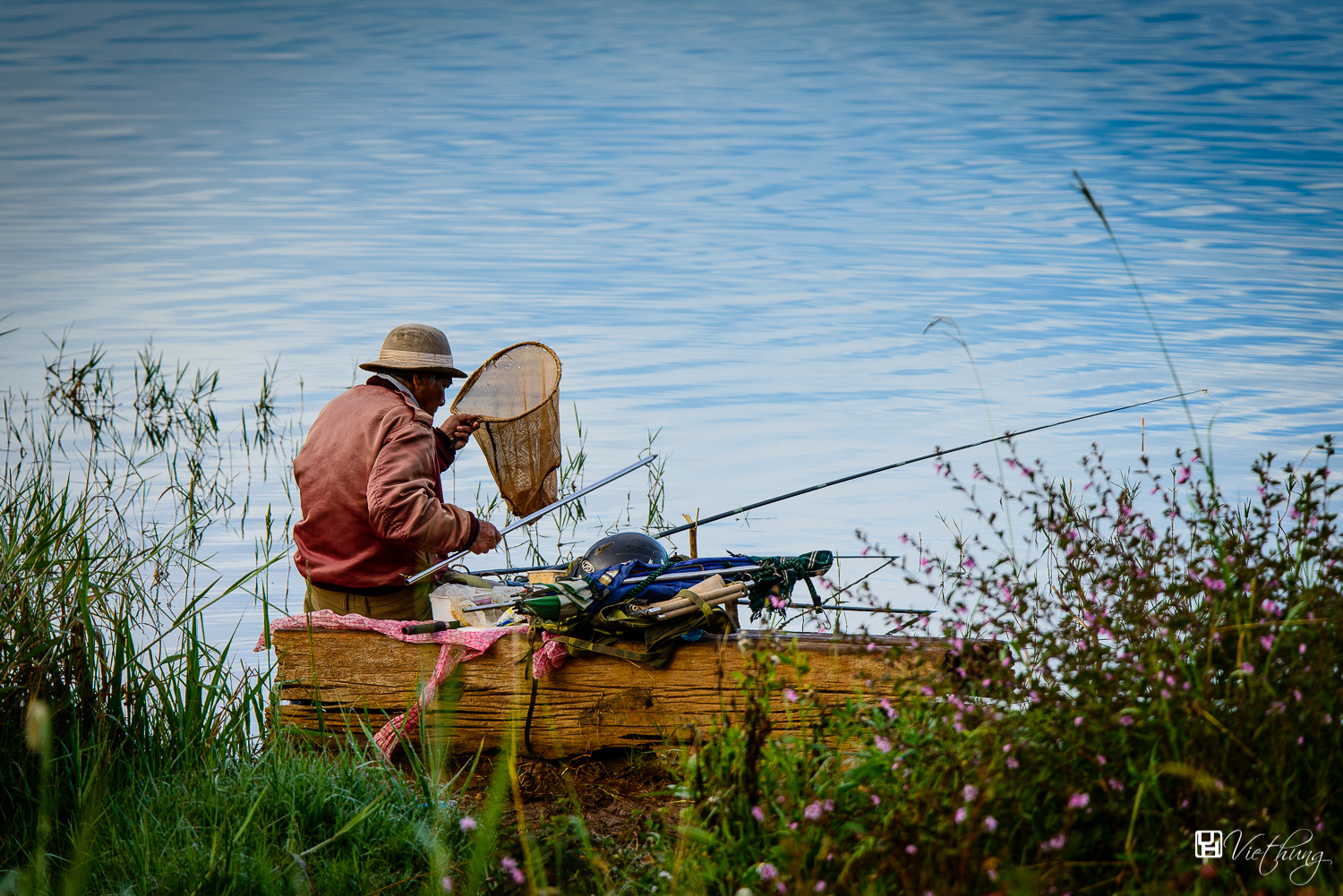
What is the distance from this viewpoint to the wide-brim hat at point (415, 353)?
516cm

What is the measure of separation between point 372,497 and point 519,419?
3.11 feet

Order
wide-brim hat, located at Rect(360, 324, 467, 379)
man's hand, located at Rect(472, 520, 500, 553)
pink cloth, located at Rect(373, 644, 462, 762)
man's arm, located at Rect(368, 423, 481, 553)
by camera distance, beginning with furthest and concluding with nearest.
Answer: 1. wide-brim hat, located at Rect(360, 324, 467, 379)
2. man's hand, located at Rect(472, 520, 500, 553)
3. man's arm, located at Rect(368, 423, 481, 553)
4. pink cloth, located at Rect(373, 644, 462, 762)

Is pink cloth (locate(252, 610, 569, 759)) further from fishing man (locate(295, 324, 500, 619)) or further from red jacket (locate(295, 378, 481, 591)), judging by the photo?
red jacket (locate(295, 378, 481, 591))

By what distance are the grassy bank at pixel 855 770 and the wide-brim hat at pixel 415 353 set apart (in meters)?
1.29

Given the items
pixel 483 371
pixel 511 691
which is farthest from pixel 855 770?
pixel 483 371

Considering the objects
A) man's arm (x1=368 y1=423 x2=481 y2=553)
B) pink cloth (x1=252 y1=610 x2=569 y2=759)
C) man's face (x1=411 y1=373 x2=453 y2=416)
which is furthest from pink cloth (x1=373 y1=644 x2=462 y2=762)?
man's face (x1=411 y1=373 x2=453 y2=416)

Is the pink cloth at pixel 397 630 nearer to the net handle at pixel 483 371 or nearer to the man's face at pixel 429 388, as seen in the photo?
the man's face at pixel 429 388

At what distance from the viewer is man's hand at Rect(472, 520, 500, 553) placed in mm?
5012

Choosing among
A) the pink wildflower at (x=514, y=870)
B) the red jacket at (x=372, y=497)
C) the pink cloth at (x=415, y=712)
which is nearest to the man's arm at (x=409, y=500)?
the red jacket at (x=372, y=497)

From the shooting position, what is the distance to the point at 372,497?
4.78 m

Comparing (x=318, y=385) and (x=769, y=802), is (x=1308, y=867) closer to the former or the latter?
Result: (x=769, y=802)

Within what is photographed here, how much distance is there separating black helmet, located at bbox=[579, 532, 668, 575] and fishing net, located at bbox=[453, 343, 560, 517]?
0.87 metres

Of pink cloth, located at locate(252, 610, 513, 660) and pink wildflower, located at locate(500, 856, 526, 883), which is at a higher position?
pink cloth, located at locate(252, 610, 513, 660)

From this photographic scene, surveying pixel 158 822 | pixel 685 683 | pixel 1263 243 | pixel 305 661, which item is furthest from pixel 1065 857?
pixel 1263 243
